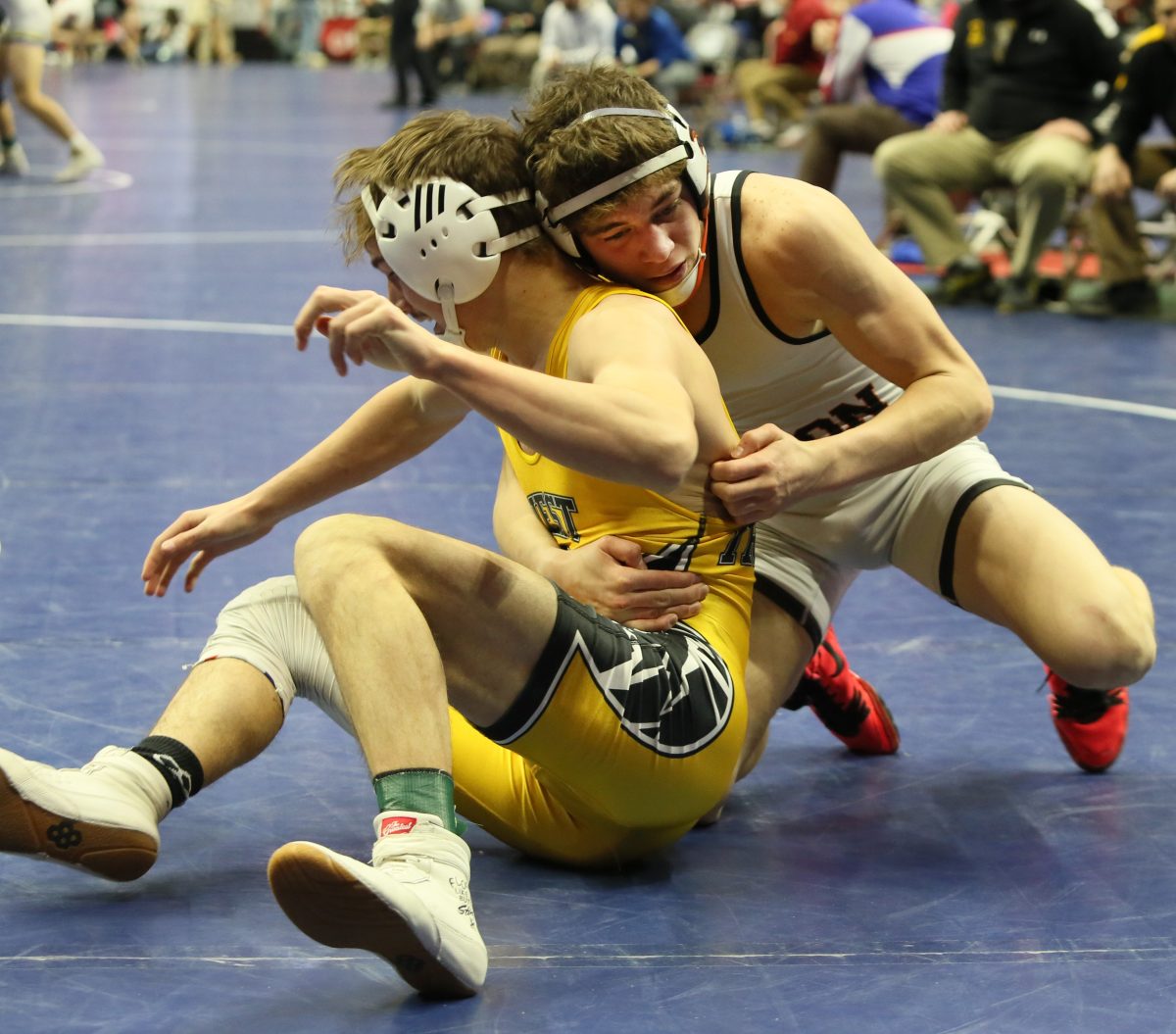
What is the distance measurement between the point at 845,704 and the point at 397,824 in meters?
1.19

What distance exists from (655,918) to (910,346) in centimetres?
100

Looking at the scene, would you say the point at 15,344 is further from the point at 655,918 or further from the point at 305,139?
the point at 305,139

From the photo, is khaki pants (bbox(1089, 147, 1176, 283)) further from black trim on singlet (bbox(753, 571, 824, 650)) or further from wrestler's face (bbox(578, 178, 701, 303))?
wrestler's face (bbox(578, 178, 701, 303))

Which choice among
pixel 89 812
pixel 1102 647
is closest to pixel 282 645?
pixel 89 812

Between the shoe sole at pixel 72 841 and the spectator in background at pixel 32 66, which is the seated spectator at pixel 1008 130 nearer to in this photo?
the spectator in background at pixel 32 66

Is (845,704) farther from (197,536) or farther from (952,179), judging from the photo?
(952,179)

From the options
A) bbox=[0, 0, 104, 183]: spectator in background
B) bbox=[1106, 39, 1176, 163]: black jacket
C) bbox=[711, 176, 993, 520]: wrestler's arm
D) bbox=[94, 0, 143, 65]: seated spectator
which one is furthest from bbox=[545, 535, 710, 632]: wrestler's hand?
bbox=[94, 0, 143, 65]: seated spectator

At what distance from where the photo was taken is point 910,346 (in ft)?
9.37

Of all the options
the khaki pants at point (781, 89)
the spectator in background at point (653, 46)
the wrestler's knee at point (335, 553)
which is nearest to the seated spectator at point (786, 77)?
the khaki pants at point (781, 89)

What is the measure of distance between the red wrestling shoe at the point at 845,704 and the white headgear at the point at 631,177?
3.21ft

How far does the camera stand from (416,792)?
2283mm

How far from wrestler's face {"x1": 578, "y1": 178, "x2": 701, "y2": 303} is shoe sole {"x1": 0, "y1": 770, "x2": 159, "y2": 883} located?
104cm

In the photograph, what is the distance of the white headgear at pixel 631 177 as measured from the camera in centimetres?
250

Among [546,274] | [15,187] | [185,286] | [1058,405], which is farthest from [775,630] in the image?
[15,187]
